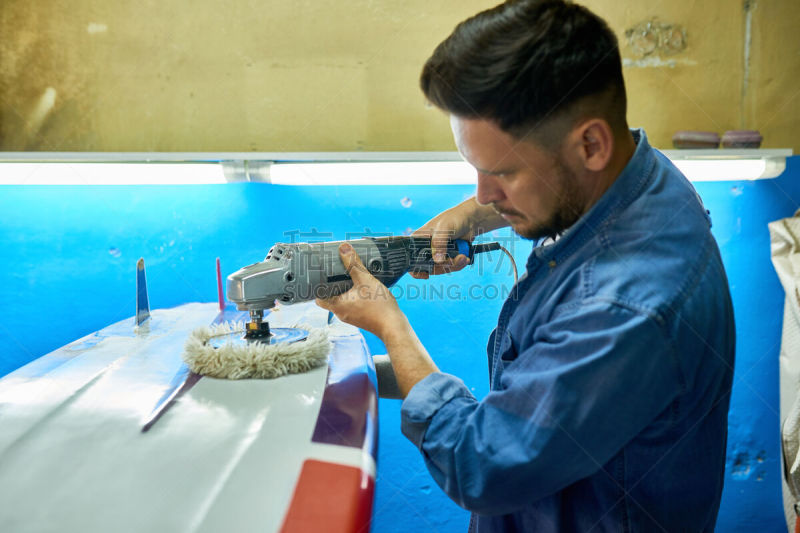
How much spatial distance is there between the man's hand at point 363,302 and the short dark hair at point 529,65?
47 cm

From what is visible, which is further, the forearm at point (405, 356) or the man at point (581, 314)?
the forearm at point (405, 356)

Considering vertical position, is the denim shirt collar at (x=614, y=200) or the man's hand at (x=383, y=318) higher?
the denim shirt collar at (x=614, y=200)

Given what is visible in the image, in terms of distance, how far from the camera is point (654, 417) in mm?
769

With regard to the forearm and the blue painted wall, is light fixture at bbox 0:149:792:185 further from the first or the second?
the forearm

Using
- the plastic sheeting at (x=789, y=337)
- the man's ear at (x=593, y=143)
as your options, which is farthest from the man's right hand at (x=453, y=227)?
the plastic sheeting at (x=789, y=337)

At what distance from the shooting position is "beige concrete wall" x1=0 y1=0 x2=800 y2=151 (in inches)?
83.3

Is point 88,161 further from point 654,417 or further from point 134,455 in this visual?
point 654,417

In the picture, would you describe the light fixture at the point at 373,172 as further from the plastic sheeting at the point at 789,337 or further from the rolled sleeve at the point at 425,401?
the plastic sheeting at the point at 789,337

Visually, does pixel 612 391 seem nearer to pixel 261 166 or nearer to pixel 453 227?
pixel 453 227

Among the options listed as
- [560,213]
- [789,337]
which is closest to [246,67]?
[560,213]

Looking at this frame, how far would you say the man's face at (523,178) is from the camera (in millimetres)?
856

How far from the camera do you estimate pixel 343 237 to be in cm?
221

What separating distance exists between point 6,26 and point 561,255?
2409mm

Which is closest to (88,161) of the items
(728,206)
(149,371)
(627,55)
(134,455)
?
(149,371)
